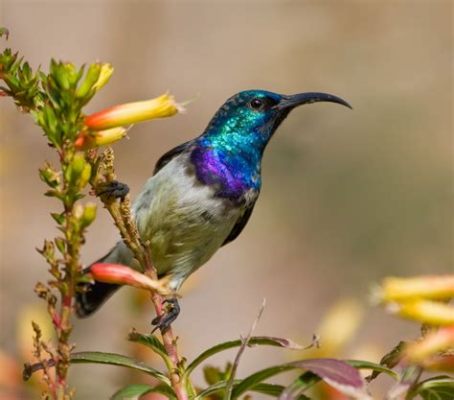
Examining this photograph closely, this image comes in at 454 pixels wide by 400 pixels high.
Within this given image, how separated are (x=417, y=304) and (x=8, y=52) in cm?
90

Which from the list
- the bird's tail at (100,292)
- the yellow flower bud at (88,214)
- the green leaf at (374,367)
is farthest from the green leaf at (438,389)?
the bird's tail at (100,292)

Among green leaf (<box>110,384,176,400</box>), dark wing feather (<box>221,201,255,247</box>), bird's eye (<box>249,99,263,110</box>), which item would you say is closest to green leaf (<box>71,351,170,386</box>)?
green leaf (<box>110,384,176,400</box>)

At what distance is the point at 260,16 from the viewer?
11.1m

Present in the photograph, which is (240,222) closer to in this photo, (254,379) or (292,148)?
(254,379)

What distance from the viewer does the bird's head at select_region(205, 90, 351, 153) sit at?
3.83 metres

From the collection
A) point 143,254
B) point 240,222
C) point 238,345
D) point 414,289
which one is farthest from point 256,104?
point 414,289

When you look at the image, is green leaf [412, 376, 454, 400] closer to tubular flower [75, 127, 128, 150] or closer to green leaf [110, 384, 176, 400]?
green leaf [110, 384, 176, 400]

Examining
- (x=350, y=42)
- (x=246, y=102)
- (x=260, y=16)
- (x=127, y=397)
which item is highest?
(x=260, y=16)

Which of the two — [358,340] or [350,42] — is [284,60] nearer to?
[350,42]

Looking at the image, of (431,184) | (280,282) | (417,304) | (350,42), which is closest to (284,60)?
(350,42)

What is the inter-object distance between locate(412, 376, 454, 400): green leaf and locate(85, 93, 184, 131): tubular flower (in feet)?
2.17

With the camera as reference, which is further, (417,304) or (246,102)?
(246,102)

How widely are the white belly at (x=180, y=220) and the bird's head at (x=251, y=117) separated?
1.05 feet

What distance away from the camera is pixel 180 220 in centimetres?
343
